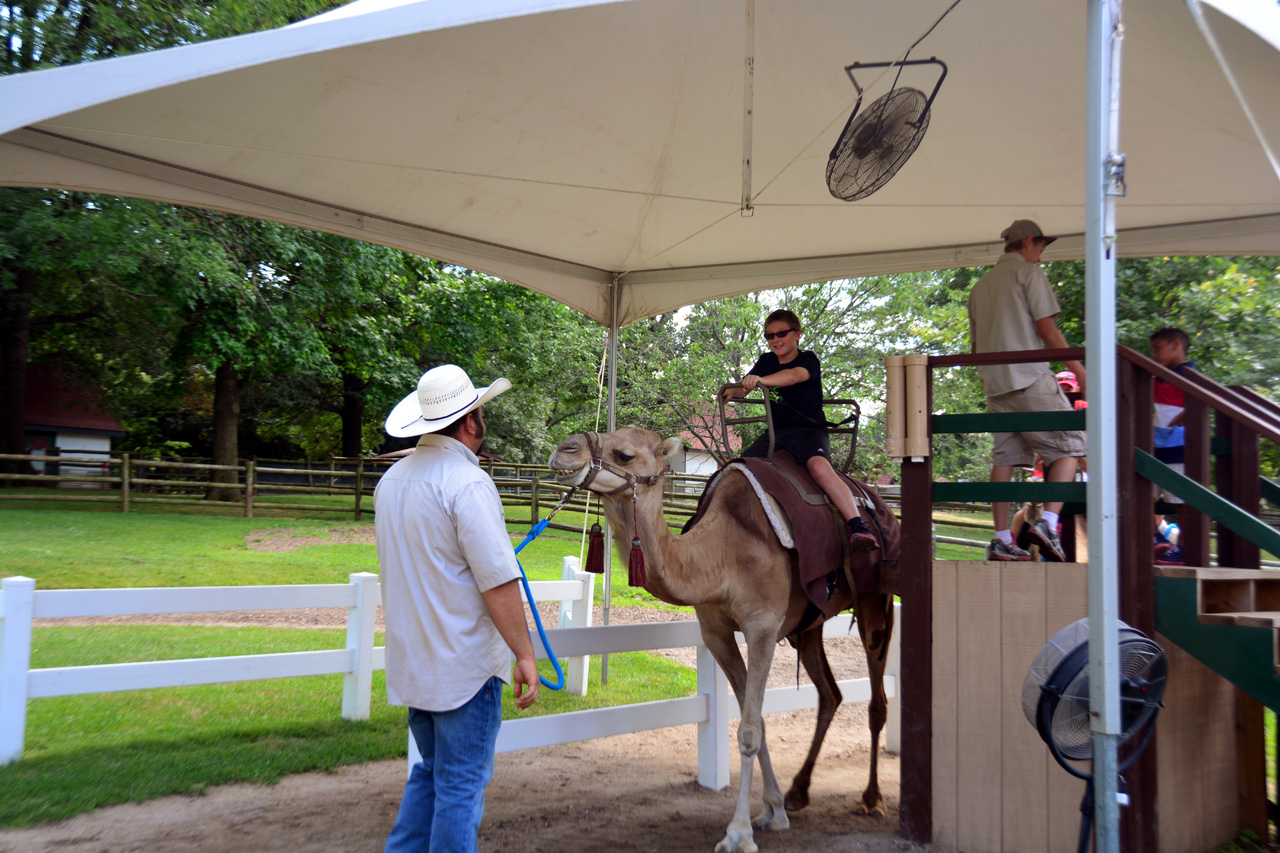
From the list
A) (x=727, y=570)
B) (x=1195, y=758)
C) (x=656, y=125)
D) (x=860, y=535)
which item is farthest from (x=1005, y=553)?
(x=656, y=125)

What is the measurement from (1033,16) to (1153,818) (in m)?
3.77

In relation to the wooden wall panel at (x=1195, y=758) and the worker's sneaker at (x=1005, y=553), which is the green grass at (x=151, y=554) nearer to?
the worker's sneaker at (x=1005, y=553)

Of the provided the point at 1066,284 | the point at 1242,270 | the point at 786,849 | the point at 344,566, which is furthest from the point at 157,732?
the point at 1242,270

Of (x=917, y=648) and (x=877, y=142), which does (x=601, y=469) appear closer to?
(x=917, y=648)

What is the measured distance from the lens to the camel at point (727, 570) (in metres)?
4.34

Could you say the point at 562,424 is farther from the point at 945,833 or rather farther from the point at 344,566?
the point at 945,833

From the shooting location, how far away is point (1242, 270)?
1285cm

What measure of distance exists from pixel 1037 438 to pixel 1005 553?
767mm

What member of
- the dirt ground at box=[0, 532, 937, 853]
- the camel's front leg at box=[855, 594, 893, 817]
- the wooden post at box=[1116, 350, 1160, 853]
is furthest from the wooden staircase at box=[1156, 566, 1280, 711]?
the camel's front leg at box=[855, 594, 893, 817]

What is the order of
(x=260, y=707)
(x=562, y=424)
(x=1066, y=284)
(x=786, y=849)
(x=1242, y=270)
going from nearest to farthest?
(x=786, y=849) < (x=260, y=707) < (x=1242, y=270) < (x=1066, y=284) < (x=562, y=424)

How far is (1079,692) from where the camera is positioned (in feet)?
10.1

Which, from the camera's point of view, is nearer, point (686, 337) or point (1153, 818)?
point (1153, 818)

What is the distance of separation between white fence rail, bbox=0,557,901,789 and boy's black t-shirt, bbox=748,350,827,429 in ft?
5.01

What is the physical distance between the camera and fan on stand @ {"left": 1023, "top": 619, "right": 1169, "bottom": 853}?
3.06 meters
